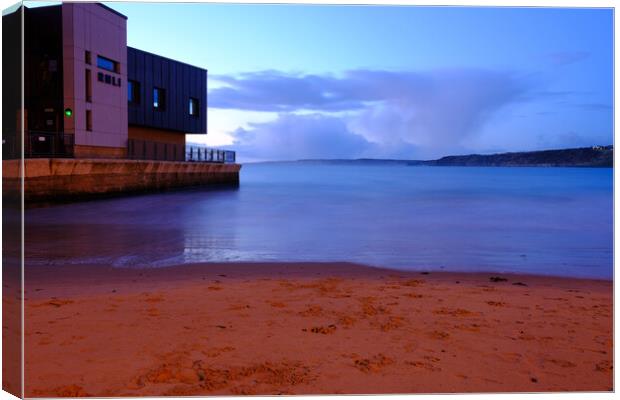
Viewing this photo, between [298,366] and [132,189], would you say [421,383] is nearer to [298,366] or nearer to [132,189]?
[298,366]

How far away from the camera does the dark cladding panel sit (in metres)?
31.5

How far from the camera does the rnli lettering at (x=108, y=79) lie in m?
26.4

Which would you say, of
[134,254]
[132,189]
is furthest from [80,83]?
[134,254]

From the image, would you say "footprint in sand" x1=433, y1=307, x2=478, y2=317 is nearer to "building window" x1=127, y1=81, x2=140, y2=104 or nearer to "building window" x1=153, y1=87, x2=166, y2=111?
"building window" x1=127, y1=81, x2=140, y2=104

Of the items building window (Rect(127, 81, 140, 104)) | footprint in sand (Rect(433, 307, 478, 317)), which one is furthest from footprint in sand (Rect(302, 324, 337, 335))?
building window (Rect(127, 81, 140, 104))

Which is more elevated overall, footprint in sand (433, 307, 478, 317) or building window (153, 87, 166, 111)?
building window (153, 87, 166, 111)

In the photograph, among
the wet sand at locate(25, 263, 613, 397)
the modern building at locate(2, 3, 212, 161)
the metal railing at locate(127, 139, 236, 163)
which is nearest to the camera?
the wet sand at locate(25, 263, 613, 397)

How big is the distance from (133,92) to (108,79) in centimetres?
483

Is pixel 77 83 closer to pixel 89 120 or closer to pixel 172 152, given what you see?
pixel 89 120

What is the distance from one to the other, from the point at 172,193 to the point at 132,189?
3.75 metres

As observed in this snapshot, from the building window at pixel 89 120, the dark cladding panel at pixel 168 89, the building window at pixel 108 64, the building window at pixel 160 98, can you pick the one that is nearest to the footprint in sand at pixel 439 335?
the building window at pixel 89 120

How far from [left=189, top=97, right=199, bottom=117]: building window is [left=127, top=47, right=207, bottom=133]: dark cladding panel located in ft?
0.77

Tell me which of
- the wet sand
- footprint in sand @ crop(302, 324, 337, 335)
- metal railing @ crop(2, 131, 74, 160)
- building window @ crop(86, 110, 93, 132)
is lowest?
the wet sand

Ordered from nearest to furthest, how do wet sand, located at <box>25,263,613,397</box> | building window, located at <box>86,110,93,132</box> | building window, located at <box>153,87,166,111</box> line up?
1. wet sand, located at <box>25,263,613,397</box>
2. building window, located at <box>86,110,93,132</box>
3. building window, located at <box>153,87,166,111</box>
